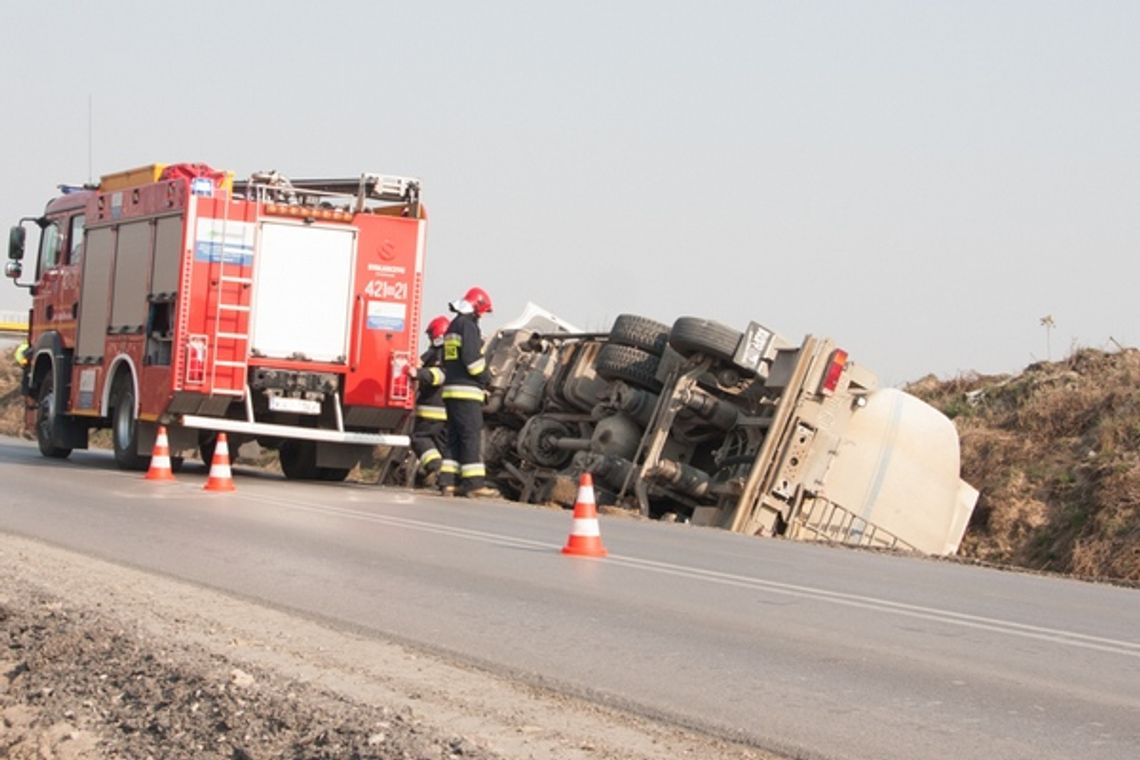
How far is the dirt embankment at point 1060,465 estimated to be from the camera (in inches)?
664

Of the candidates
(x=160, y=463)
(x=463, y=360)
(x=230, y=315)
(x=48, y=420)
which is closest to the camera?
(x=160, y=463)

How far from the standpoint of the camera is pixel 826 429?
56.7 ft

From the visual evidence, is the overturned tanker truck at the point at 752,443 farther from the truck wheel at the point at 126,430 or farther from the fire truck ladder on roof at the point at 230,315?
the truck wheel at the point at 126,430

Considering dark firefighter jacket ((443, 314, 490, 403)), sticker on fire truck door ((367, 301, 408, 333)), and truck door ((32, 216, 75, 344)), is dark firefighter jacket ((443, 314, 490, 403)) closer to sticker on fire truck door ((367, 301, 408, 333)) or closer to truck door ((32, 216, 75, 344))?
sticker on fire truck door ((367, 301, 408, 333))

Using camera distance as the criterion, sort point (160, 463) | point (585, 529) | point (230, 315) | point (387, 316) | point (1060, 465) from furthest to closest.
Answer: point (1060, 465) → point (387, 316) → point (230, 315) → point (160, 463) → point (585, 529)

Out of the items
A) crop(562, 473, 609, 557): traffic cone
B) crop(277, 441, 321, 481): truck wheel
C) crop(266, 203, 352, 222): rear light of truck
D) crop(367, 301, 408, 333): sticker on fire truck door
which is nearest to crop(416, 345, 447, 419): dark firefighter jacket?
crop(367, 301, 408, 333): sticker on fire truck door

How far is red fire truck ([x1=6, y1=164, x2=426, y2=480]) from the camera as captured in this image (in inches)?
685

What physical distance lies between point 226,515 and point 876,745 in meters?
8.74

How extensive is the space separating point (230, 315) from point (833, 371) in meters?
6.12

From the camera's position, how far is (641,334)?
63.7 feet

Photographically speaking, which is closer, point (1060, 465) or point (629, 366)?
point (1060, 465)

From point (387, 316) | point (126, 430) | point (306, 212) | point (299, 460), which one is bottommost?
point (299, 460)

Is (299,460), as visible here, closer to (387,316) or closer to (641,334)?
(387,316)

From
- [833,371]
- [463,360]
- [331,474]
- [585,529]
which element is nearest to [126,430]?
[331,474]
